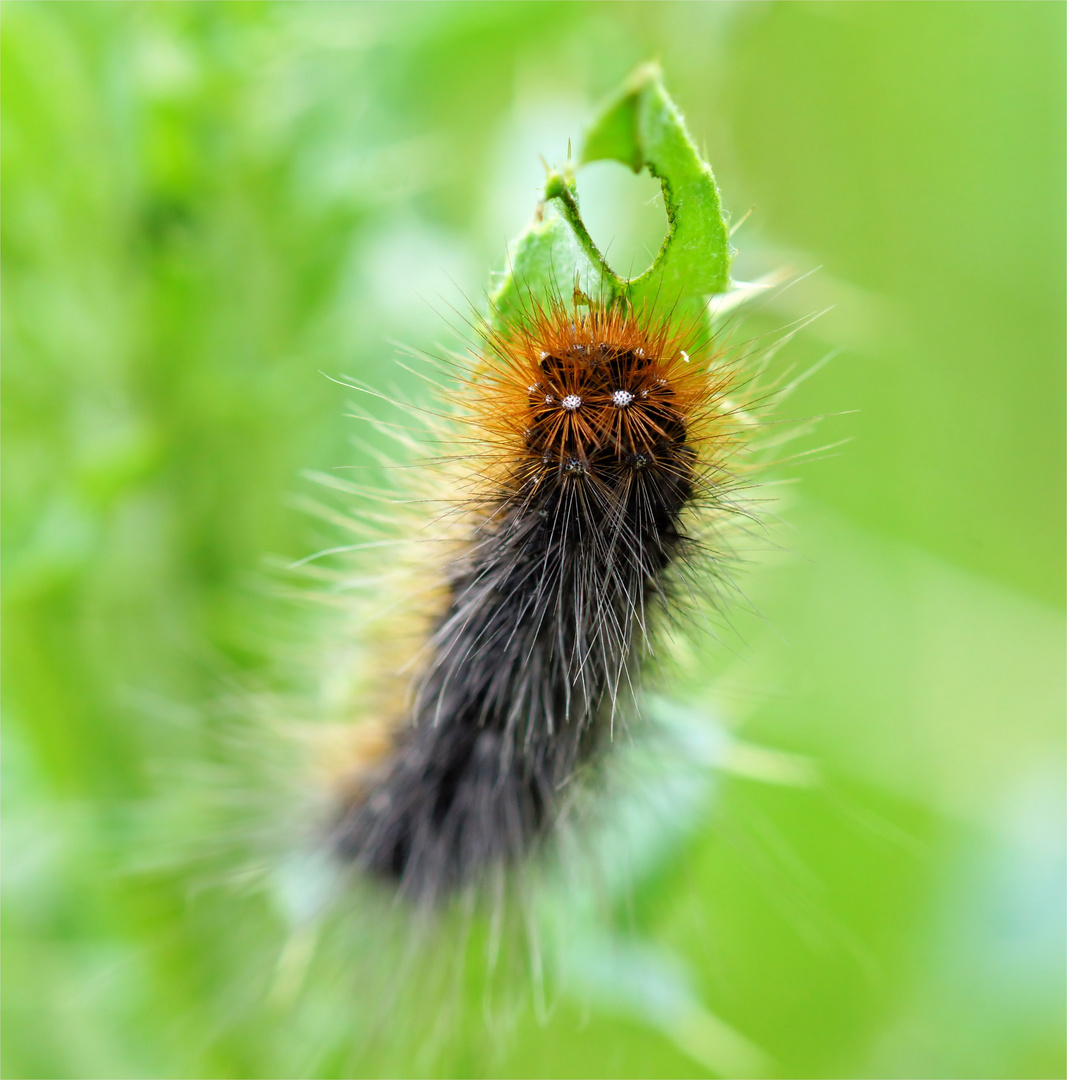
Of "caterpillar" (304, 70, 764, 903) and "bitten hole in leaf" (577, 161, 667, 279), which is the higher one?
"bitten hole in leaf" (577, 161, 667, 279)

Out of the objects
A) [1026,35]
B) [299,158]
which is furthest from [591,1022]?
[1026,35]

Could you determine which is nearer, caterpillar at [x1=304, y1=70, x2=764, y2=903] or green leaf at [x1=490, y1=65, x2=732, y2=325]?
green leaf at [x1=490, y1=65, x2=732, y2=325]

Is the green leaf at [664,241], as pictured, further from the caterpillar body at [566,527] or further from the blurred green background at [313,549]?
the blurred green background at [313,549]

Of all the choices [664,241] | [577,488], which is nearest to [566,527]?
[577,488]

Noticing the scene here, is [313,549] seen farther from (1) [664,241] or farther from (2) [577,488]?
(1) [664,241]

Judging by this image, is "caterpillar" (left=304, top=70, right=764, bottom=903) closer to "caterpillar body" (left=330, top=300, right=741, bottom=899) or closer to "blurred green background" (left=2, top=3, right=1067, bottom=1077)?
"caterpillar body" (left=330, top=300, right=741, bottom=899)

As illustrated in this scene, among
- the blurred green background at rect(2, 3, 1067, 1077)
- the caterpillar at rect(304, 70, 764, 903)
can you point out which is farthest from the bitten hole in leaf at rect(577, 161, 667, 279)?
the caterpillar at rect(304, 70, 764, 903)

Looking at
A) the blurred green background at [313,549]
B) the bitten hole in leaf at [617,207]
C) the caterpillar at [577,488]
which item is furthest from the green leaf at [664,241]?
the bitten hole in leaf at [617,207]
